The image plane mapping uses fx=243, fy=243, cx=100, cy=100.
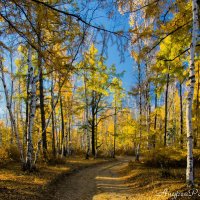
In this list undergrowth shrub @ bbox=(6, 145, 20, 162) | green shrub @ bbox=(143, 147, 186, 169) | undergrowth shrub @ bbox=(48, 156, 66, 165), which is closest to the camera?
green shrub @ bbox=(143, 147, 186, 169)

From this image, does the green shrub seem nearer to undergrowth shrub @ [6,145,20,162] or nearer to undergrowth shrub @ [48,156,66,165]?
undergrowth shrub @ [48,156,66,165]

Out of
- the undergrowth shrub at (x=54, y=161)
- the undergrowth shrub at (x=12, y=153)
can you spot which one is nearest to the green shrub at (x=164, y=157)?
the undergrowth shrub at (x=54, y=161)

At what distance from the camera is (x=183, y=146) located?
11.8 metres

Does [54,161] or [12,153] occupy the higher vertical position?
[12,153]

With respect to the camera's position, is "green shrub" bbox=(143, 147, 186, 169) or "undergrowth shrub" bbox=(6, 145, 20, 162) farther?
"undergrowth shrub" bbox=(6, 145, 20, 162)

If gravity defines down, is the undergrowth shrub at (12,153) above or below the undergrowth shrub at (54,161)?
above

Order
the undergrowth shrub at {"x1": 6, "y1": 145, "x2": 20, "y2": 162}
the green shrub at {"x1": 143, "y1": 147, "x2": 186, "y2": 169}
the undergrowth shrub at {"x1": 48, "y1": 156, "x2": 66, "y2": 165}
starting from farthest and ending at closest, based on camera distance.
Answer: the undergrowth shrub at {"x1": 6, "y1": 145, "x2": 20, "y2": 162}, the undergrowth shrub at {"x1": 48, "y1": 156, "x2": 66, "y2": 165}, the green shrub at {"x1": 143, "y1": 147, "x2": 186, "y2": 169}

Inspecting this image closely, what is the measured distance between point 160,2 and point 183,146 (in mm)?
7595

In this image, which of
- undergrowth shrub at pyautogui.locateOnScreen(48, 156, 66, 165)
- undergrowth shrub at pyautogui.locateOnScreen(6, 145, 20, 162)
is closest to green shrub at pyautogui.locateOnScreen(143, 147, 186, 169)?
undergrowth shrub at pyautogui.locateOnScreen(48, 156, 66, 165)

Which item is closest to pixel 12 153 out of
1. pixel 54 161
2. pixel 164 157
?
pixel 54 161

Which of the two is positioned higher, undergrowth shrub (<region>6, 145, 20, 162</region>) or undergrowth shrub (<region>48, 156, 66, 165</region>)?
undergrowth shrub (<region>6, 145, 20, 162</region>)

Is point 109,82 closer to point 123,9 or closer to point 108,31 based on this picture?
point 123,9

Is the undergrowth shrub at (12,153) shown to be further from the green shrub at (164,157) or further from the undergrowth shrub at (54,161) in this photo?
the green shrub at (164,157)

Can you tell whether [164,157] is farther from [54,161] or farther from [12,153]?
[12,153]
